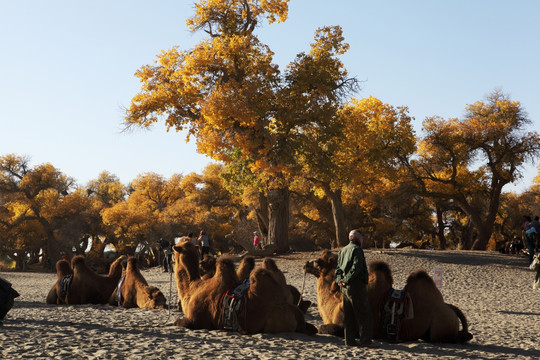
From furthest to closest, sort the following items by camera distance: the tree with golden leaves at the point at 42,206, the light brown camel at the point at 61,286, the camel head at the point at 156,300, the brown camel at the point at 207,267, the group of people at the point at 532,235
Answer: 1. the tree with golden leaves at the point at 42,206
2. the group of people at the point at 532,235
3. the light brown camel at the point at 61,286
4. the camel head at the point at 156,300
5. the brown camel at the point at 207,267

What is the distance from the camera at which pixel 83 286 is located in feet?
50.9

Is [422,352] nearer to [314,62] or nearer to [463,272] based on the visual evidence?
[463,272]

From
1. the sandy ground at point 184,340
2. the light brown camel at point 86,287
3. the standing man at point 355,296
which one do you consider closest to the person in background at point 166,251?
the light brown camel at point 86,287

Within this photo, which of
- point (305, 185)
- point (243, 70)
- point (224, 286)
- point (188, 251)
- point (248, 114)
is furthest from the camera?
point (305, 185)

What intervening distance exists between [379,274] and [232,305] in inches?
84.7

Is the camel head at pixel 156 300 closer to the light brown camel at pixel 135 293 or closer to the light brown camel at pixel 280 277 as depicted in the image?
the light brown camel at pixel 135 293

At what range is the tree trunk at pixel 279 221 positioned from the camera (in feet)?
108

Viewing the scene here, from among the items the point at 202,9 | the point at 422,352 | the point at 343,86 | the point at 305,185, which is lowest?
the point at 422,352

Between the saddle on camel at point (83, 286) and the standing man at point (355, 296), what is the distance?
769 centimetres

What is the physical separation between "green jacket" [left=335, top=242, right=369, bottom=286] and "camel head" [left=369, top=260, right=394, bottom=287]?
800 mm

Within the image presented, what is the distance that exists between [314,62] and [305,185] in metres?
12.2

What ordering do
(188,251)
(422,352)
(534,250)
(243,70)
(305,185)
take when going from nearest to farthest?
(422,352)
(188,251)
(534,250)
(243,70)
(305,185)

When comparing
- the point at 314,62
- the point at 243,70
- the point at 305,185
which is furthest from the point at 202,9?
the point at 305,185

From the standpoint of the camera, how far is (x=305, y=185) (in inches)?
1628
